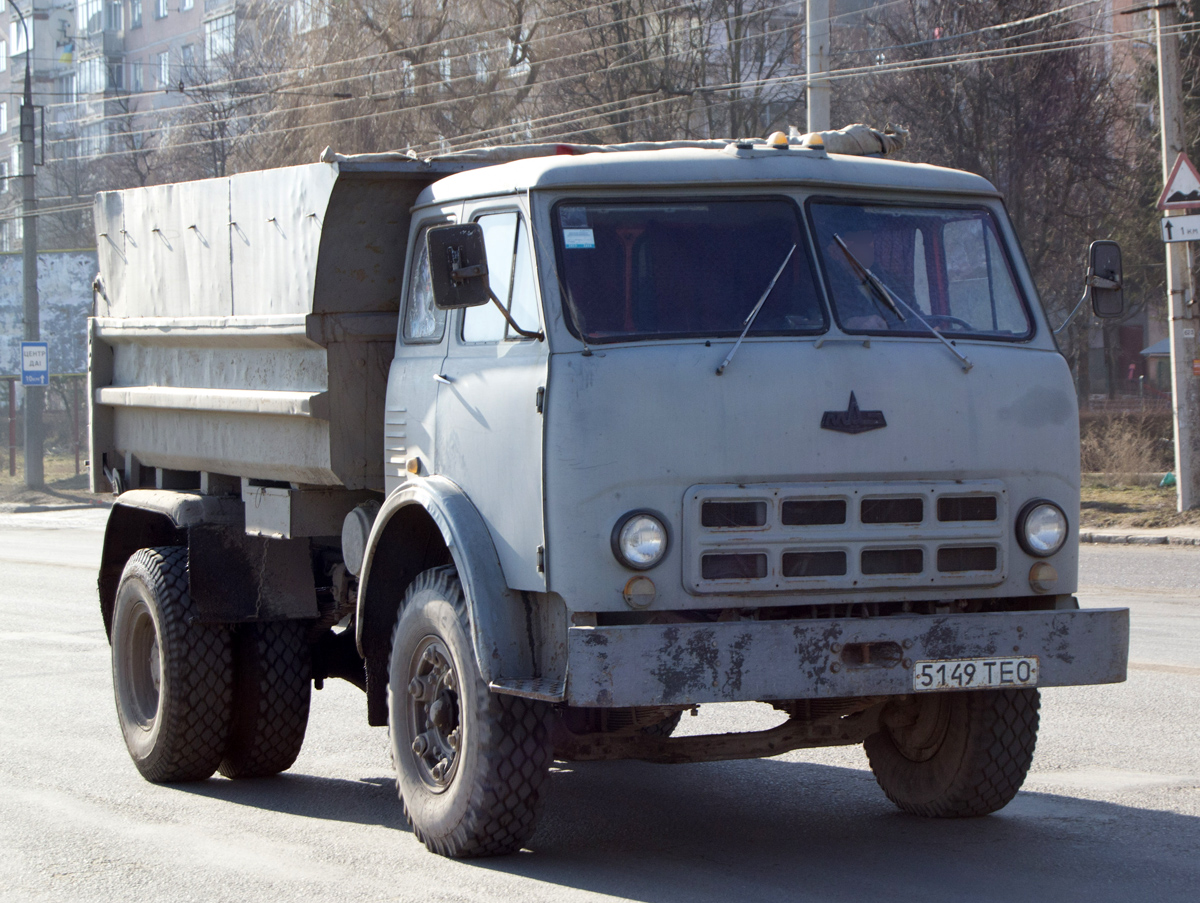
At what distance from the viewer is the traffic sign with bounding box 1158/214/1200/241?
17922mm

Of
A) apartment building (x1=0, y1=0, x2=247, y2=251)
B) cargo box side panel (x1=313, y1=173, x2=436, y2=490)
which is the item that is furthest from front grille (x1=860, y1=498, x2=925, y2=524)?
apartment building (x1=0, y1=0, x2=247, y2=251)

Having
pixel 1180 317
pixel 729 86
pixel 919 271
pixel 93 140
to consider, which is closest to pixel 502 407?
pixel 919 271

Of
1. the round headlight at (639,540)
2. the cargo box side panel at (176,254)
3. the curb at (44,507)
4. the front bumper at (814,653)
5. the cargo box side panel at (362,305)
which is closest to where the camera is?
the front bumper at (814,653)

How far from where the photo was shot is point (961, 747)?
19.5ft

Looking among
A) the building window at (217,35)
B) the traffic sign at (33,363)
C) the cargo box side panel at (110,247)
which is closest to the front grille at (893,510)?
the cargo box side panel at (110,247)

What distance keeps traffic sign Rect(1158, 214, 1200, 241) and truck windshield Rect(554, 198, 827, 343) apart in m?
13.7

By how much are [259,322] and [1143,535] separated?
13731 mm

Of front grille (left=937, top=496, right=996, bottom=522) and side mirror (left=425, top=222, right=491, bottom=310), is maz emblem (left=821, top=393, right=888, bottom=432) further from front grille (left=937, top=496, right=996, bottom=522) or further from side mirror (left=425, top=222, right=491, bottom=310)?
side mirror (left=425, top=222, right=491, bottom=310)

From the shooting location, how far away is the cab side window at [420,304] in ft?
20.3

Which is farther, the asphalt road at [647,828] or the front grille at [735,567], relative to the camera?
the asphalt road at [647,828]

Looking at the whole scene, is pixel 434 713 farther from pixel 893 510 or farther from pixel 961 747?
pixel 961 747

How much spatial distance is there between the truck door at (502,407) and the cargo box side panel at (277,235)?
93 cm

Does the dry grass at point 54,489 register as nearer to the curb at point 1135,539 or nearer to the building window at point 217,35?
the curb at point 1135,539

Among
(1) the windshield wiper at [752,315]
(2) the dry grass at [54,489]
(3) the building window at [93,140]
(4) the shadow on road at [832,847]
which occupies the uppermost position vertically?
(3) the building window at [93,140]
